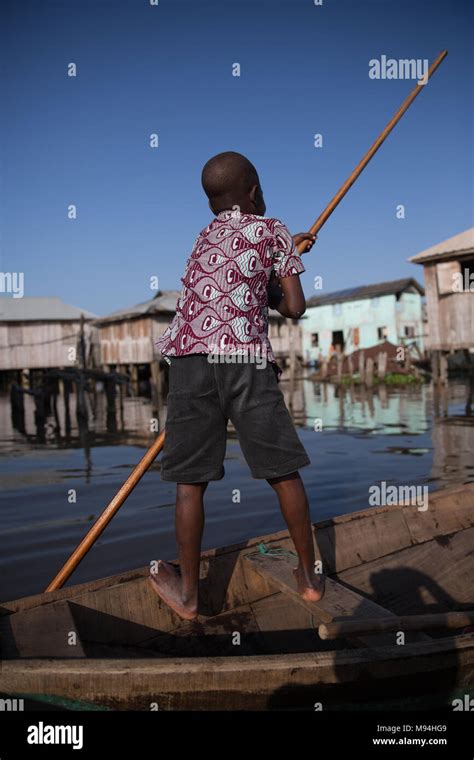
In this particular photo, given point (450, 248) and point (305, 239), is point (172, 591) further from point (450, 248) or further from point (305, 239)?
point (450, 248)

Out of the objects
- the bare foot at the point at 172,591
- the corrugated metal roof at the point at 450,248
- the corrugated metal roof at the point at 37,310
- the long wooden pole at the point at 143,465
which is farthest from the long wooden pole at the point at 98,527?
the corrugated metal roof at the point at 37,310

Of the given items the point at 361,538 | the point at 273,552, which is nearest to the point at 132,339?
the point at 361,538

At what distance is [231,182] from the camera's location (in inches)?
93.7

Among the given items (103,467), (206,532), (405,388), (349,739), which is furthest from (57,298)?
(349,739)

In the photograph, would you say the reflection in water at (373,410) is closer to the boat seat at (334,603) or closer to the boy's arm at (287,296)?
the boat seat at (334,603)

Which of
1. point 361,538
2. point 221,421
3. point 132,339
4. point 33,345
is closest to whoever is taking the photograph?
point 221,421

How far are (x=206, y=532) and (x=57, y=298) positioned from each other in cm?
3388

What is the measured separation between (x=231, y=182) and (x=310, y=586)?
167cm

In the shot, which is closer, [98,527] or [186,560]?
[186,560]

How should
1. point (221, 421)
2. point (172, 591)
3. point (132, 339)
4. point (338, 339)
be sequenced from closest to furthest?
1. point (221, 421)
2. point (172, 591)
3. point (132, 339)
4. point (338, 339)

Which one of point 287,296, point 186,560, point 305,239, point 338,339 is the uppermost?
point 338,339

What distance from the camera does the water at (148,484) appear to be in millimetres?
4387

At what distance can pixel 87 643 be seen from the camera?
2432 mm

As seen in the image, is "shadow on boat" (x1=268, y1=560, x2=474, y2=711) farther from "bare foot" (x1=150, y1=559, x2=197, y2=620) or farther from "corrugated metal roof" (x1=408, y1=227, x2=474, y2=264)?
"corrugated metal roof" (x1=408, y1=227, x2=474, y2=264)
